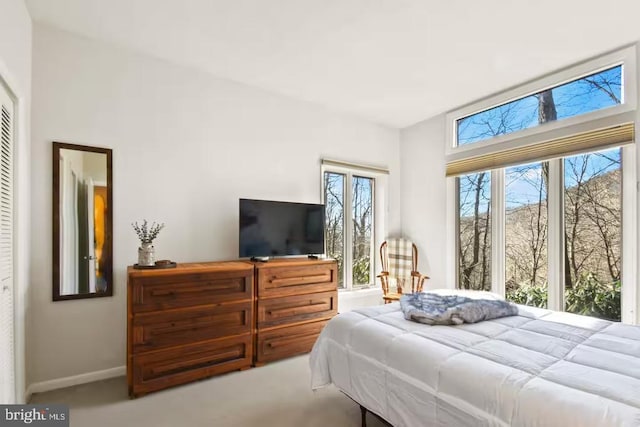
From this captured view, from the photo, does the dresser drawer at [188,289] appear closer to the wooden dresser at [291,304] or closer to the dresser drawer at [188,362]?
the wooden dresser at [291,304]

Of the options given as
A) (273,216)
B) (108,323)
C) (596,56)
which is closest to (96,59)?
(273,216)

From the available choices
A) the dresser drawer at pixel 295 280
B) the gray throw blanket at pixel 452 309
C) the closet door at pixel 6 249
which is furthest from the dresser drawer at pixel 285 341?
the closet door at pixel 6 249

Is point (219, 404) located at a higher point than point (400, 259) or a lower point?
lower

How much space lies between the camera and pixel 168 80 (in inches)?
118

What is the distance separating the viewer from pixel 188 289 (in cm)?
256

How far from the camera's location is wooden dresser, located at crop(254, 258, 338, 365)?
294 centimetres

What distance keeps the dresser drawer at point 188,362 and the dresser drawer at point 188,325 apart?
0.20 ft

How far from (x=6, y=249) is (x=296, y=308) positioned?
215 cm

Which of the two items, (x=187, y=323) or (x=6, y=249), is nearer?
(x=6, y=249)

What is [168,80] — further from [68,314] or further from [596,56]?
[596,56]

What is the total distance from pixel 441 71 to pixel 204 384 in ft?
11.3

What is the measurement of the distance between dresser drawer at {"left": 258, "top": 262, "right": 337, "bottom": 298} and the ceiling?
6.23 ft

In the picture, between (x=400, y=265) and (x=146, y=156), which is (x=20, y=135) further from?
(x=400, y=265)

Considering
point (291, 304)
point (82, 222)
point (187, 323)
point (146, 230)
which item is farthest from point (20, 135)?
point (291, 304)
